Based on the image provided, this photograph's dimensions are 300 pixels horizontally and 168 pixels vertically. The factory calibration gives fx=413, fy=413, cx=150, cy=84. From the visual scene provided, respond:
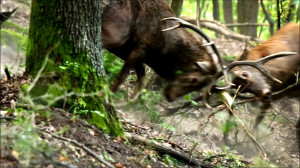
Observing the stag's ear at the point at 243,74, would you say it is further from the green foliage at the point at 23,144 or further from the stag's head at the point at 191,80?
the green foliage at the point at 23,144

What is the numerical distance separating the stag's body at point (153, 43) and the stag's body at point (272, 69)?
75 centimetres

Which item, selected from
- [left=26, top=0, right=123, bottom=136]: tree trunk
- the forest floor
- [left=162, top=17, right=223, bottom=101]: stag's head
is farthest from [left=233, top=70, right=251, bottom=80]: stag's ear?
[left=26, top=0, right=123, bottom=136]: tree trunk

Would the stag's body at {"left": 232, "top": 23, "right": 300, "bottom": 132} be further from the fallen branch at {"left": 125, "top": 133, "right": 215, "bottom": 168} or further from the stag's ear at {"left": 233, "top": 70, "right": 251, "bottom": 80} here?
the fallen branch at {"left": 125, "top": 133, "right": 215, "bottom": 168}

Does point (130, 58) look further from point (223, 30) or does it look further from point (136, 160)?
point (223, 30)

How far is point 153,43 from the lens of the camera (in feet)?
25.5

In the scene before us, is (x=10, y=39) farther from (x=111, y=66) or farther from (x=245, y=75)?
(x=245, y=75)

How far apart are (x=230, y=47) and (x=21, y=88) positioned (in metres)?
9.78

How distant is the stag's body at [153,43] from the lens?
7488 millimetres

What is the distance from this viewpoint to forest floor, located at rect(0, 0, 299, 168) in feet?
11.8

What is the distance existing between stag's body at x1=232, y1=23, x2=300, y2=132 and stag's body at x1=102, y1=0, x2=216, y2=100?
29.6 inches

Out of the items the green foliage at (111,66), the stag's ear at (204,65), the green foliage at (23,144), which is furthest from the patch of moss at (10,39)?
the green foliage at (23,144)

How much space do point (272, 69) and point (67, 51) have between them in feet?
15.7

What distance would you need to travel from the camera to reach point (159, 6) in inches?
310

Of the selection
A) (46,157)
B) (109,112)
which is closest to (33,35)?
(109,112)
